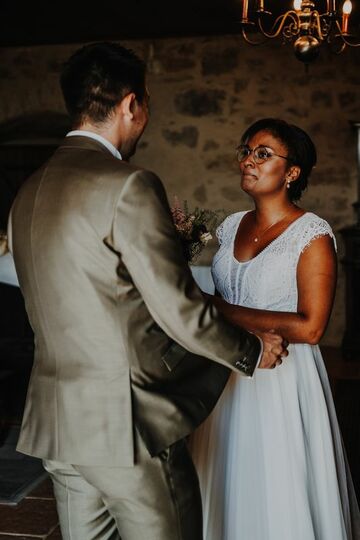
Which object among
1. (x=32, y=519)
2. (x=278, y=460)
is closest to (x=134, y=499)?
(x=278, y=460)

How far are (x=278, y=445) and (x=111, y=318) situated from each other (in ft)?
3.28

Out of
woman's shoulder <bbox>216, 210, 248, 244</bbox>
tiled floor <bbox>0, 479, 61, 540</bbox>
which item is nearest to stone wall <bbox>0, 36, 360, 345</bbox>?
tiled floor <bbox>0, 479, 61, 540</bbox>

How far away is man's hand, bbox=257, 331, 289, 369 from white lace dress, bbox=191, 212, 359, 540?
1.42 ft

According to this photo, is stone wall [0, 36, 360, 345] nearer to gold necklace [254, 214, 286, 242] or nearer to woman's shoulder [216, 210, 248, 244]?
woman's shoulder [216, 210, 248, 244]

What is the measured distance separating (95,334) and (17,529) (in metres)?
1.96

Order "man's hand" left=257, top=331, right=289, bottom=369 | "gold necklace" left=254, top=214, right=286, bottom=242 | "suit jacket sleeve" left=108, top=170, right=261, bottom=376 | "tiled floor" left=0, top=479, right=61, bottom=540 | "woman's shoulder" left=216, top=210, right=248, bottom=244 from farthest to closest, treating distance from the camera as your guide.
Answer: "tiled floor" left=0, top=479, right=61, bottom=540, "woman's shoulder" left=216, top=210, right=248, bottom=244, "gold necklace" left=254, top=214, right=286, bottom=242, "man's hand" left=257, top=331, right=289, bottom=369, "suit jacket sleeve" left=108, top=170, right=261, bottom=376

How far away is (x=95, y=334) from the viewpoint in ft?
5.62

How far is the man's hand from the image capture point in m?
1.98

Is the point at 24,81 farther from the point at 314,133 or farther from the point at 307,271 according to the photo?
the point at 307,271

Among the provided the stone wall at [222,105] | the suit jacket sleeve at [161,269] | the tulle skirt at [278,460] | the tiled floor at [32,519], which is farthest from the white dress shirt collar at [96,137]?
the stone wall at [222,105]

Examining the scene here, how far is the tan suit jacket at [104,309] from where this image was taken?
5.47ft

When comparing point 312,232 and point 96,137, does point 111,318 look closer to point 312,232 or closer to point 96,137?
point 96,137

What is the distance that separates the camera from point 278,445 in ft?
7.91

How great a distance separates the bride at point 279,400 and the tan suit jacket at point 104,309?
64 centimetres
